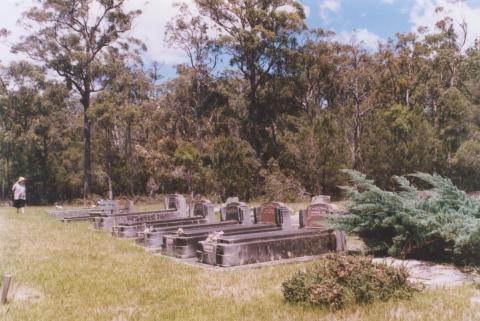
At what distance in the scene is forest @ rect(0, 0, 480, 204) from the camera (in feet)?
96.5

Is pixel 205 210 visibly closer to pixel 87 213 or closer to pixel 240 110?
pixel 87 213

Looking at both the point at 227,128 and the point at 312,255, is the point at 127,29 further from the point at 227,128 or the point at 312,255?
the point at 312,255

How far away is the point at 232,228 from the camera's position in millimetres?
12141

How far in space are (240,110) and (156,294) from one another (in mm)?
29673

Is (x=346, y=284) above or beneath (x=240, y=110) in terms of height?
beneath

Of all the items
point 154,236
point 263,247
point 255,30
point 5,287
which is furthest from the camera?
point 255,30

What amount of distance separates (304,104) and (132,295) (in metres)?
30.2

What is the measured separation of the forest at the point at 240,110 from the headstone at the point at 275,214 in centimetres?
1365

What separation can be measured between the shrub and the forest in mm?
21291

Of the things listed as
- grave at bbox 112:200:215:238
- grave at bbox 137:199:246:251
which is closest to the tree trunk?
grave at bbox 112:200:215:238

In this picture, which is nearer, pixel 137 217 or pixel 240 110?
pixel 137 217

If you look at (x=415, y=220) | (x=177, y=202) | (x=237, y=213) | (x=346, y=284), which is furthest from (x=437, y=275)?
(x=177, y=202)

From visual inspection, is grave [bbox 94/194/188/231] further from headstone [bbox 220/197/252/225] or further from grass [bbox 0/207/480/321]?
grass [bbox 0/207/480/321]

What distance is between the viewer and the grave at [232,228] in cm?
1086
